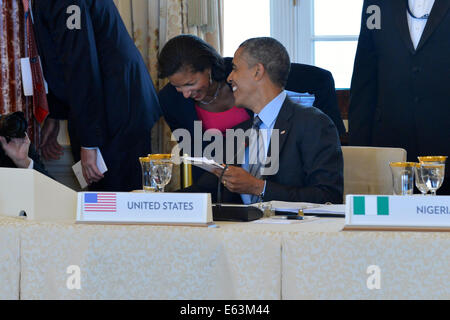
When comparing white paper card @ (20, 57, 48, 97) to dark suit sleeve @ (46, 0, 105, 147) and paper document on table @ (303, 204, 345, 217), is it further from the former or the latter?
paper document on table @ (303, 204, 345, 217)

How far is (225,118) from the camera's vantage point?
2607 millimetres

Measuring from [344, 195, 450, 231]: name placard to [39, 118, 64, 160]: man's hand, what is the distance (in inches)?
98.3

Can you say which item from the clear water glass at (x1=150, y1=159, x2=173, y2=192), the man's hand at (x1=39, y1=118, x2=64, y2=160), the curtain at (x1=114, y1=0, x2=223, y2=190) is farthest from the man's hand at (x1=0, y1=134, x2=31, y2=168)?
the curtain at (x1=114, y1=0, x2=223, y2=190)

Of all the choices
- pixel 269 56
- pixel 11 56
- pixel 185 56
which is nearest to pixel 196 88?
pixel 185 56

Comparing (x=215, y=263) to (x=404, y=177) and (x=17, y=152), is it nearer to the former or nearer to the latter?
(x=404, y=177)

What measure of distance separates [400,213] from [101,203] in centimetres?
46

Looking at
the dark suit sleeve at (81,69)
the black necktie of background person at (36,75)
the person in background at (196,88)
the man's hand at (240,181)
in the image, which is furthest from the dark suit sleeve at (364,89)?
the black necktie of background person at (36,75)

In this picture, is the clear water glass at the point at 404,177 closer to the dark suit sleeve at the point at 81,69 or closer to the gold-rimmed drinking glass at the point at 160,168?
the gold-rimmed drinking glass at the point at 160,168

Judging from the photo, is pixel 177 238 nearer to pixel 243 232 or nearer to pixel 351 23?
pixel 243 232

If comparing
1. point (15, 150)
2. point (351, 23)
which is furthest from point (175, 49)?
point (351, 23)

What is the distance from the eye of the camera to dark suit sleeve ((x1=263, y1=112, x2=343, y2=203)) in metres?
1.92

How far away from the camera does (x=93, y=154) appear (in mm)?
2816

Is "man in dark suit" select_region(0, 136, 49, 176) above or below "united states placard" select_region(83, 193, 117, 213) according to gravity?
below
